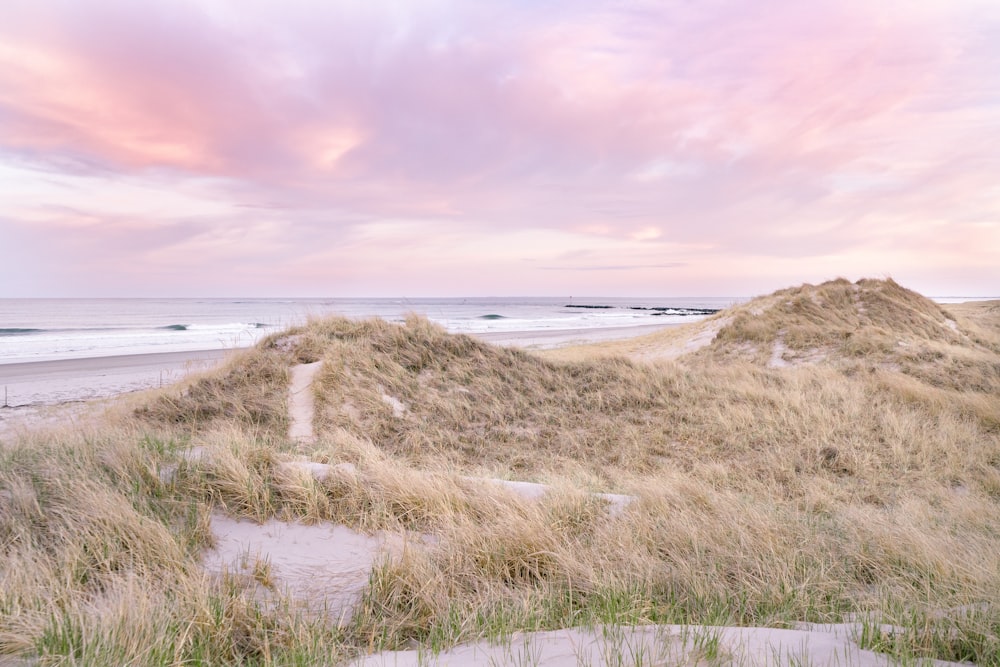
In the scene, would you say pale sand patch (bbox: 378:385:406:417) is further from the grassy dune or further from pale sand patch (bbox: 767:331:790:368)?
Result: pale sand patch (bbox: 767:331:790:368)

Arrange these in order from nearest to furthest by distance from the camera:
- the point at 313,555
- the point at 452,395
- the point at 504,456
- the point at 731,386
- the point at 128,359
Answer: the point at 313,555, the point at 504,456, the point at 452,395, the point at 731,386, the point at 128,359

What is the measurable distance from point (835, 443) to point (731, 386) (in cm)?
324

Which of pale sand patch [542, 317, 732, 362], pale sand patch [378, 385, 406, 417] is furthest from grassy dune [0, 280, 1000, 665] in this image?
pale sand patch [542, 317, 732, 362]

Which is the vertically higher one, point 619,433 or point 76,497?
point 76,497

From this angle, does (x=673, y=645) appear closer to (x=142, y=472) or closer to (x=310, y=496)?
(x=310, y=496)

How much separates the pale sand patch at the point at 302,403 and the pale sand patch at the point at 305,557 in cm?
391

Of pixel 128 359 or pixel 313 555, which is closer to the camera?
pixel 313 555

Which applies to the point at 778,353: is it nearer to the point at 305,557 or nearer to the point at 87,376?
the point at 305,557

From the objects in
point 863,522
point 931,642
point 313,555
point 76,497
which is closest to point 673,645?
point 931,642

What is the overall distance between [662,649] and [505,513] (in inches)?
81.7

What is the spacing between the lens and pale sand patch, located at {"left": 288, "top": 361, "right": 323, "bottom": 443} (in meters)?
8.88

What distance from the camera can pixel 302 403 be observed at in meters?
9.81

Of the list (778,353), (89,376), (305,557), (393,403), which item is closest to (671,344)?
(778,353)

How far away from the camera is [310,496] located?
4.89 meters
